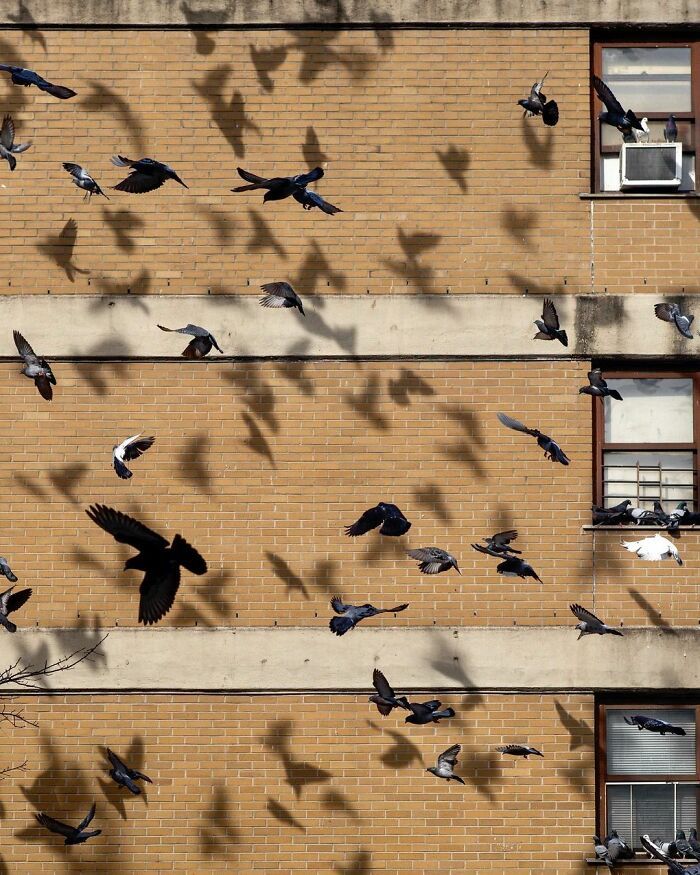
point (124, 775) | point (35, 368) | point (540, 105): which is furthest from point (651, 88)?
point (124, 775)

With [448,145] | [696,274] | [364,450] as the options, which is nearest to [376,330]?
[364,450]

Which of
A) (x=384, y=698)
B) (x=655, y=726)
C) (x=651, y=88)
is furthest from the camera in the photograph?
(x=651, y=88)

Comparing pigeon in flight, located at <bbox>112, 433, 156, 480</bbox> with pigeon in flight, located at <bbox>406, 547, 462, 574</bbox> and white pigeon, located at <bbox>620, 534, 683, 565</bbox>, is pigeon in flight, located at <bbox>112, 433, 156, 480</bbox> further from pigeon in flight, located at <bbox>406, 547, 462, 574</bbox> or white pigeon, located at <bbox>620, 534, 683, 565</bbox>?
white pigeon, located at <bbox>620, 534, 683, 565</bbox>

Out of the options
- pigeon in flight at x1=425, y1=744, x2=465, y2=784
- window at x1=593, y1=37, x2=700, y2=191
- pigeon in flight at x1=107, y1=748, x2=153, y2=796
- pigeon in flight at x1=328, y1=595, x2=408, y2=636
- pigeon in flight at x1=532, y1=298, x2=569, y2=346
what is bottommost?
pigeon in flight at x1=107, y1=748, x2=153, y2=796

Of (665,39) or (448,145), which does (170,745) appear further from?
(665,39)

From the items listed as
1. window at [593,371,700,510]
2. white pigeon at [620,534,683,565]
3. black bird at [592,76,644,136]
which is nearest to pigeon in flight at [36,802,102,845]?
white pigeon at [620,534,683,565]

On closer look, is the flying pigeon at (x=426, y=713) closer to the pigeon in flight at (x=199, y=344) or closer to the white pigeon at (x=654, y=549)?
the white pigeon at (x=654, y=549)

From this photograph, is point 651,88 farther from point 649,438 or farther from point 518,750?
point 518,750
